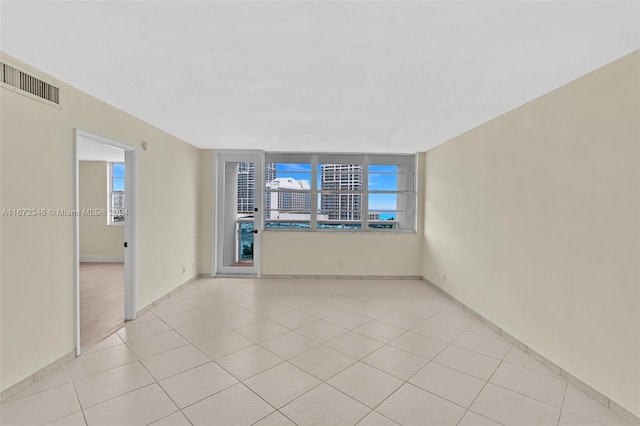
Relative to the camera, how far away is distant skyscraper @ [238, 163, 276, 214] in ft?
18.6

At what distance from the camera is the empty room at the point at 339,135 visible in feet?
5.76

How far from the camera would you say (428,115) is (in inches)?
129

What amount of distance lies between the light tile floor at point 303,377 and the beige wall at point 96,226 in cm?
441

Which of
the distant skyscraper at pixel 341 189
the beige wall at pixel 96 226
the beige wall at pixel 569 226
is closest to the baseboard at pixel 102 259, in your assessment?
the beige wall at pixel 96 226

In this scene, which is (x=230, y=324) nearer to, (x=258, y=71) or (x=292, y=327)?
(x=292, y=327)

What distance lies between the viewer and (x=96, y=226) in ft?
22.7

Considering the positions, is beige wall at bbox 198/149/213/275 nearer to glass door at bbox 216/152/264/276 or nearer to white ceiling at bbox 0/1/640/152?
glass door at bbox 216/152/264/276

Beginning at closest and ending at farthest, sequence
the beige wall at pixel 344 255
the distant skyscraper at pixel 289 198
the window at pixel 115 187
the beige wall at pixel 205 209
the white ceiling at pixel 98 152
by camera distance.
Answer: the white ceiling at pixel 98 152, the beige wall at pixel 205 209, the beige wall at pixel 344 255, the distant skyscraper at pixel 289 198, the window at pixel 115 187

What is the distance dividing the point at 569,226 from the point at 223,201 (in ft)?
17.4

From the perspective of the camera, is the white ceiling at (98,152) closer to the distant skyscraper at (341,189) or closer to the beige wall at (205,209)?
the beige wall at (205,209)

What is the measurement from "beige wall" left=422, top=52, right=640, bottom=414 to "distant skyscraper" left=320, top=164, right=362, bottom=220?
8.02ft

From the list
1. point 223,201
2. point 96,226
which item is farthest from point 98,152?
point 223,201

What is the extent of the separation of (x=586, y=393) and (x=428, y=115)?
2.92 m

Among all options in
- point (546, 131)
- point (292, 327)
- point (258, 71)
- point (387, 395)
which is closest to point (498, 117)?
point (546, 131)
